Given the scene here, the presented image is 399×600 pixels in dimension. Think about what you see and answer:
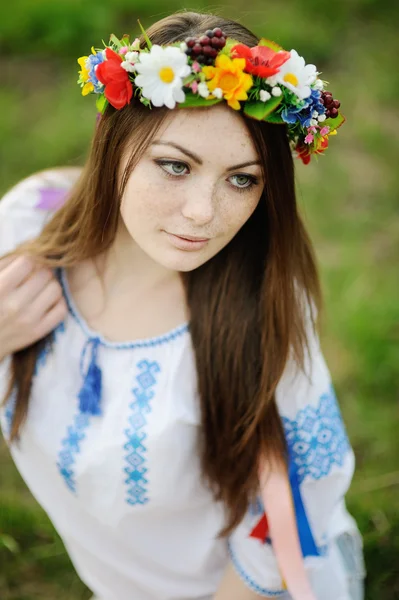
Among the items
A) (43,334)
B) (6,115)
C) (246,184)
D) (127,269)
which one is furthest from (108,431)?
(6,115)

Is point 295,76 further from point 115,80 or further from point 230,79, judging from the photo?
point 115,80

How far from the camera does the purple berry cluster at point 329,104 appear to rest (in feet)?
4.85

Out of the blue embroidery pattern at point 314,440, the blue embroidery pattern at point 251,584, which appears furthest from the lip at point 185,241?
the blue embroidery pattern at point 251,584

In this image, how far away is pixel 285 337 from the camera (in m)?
1.69

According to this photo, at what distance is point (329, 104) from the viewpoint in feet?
4.90

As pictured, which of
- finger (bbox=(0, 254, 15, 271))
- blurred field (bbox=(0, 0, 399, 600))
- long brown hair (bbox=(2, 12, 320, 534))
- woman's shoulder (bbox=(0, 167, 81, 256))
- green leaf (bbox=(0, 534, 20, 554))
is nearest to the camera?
long brown hair (bbox=(2, 12, 320, 534))

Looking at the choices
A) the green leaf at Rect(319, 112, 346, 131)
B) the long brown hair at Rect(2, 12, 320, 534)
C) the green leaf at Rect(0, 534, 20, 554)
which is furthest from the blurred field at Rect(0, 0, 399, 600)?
the green leaf at Rect(319, 112, 346, 131)

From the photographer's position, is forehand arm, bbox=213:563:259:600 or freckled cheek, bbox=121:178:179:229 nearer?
freckled cheek, bbox=121:178:179:229

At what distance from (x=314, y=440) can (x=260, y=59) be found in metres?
0.87

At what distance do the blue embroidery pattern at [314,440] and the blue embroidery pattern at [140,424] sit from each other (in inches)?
13.0

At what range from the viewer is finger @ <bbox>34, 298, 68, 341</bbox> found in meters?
1.72

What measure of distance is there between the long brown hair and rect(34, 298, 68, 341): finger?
0.05 metres

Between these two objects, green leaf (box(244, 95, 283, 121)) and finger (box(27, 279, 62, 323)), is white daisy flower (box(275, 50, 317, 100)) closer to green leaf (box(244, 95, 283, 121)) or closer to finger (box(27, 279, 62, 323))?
green leaf (box(244, 95, 283, 121))

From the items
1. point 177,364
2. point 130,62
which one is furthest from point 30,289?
point 130,62
